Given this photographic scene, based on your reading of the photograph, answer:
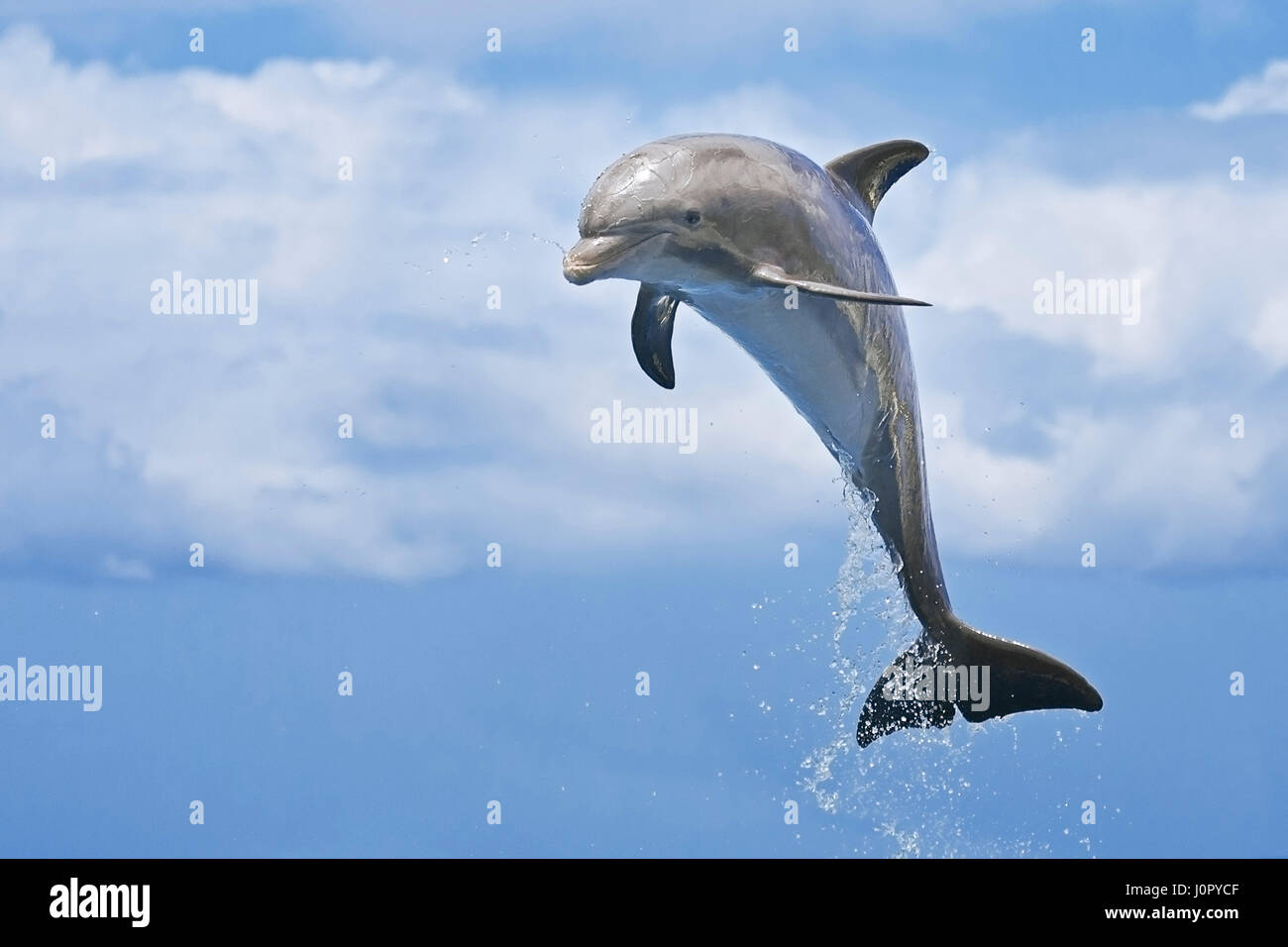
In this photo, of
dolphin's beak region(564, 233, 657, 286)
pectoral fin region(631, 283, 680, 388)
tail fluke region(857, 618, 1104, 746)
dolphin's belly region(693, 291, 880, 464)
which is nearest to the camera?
dolphin's beak region(564, 233, 657, 286)

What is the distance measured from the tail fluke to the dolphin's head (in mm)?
3171

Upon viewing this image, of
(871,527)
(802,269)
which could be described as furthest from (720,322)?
(871,527)

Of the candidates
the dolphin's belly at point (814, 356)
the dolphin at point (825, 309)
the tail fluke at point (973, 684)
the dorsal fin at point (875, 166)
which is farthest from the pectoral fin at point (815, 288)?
the tail fluke at point (973, 684)

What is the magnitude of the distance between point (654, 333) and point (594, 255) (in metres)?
1.57

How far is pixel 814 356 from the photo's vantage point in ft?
26.2

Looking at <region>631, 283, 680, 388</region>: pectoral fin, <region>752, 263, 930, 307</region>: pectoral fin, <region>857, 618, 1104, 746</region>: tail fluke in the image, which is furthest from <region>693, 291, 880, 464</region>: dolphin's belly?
<region>857, 618, 1104, 746</region>: tail fluke

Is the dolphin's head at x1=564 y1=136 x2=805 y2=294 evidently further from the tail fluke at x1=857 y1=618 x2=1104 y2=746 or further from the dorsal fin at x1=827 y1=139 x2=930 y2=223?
the tail fluke at x1=857 y1=618 x2=1104 y2=746

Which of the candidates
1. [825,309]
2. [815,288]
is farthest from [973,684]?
[815,288]

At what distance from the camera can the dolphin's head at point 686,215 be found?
685cm

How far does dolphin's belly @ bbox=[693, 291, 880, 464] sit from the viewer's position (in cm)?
762

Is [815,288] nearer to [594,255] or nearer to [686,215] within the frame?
[686,215]

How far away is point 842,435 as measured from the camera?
28.0ft

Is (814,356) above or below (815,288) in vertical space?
below

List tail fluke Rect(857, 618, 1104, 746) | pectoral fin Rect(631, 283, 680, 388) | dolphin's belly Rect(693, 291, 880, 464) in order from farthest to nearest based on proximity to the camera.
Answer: tail fluke Rect(857, 618, 1104, 746)
pectoral fin Rect(631, 283, 680, 388)
dolphin's belly Rect(693, 291, 880, 464)
